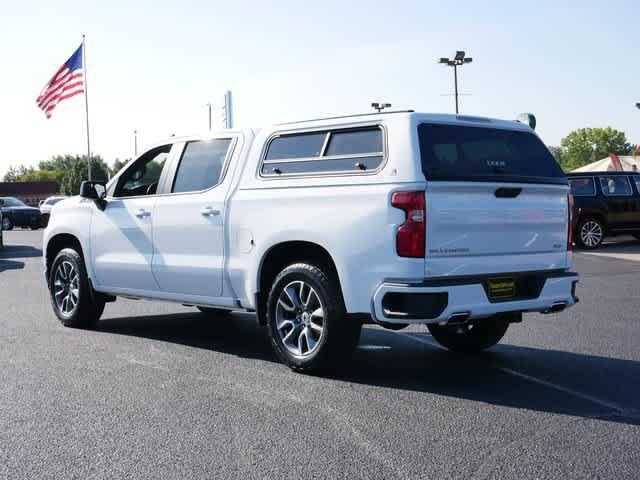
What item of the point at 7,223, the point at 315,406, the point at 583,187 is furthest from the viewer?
the point at 7,223

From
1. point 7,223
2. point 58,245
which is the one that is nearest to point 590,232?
point 58,245

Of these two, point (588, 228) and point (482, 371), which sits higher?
point (588, 228)

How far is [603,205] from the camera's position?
20531 mm

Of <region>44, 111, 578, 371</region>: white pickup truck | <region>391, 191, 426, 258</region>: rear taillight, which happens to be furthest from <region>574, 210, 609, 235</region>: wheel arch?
<region>391, 191, 426, 258</region>: rear taillight

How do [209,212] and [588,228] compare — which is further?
[588,228]

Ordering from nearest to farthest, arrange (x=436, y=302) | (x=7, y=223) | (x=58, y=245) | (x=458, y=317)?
(x=436, y=302), (x=458, y=317), (x=58, y=245), (x=7, y=223)

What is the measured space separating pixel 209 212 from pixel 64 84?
2648 centimetres

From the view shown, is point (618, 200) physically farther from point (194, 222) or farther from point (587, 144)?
point (587, 144)

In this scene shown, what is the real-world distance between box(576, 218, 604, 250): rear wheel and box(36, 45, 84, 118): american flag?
19.4 meters

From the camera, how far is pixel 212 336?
827 centimetres

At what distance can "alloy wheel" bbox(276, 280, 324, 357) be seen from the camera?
6.25 metres

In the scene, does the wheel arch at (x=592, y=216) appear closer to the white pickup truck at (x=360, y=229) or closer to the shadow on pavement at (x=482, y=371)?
the shadow on pavement at (x=482, y=371)

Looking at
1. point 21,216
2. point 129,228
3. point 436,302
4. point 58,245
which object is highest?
point 129,228

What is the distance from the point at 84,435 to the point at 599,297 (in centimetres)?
839
